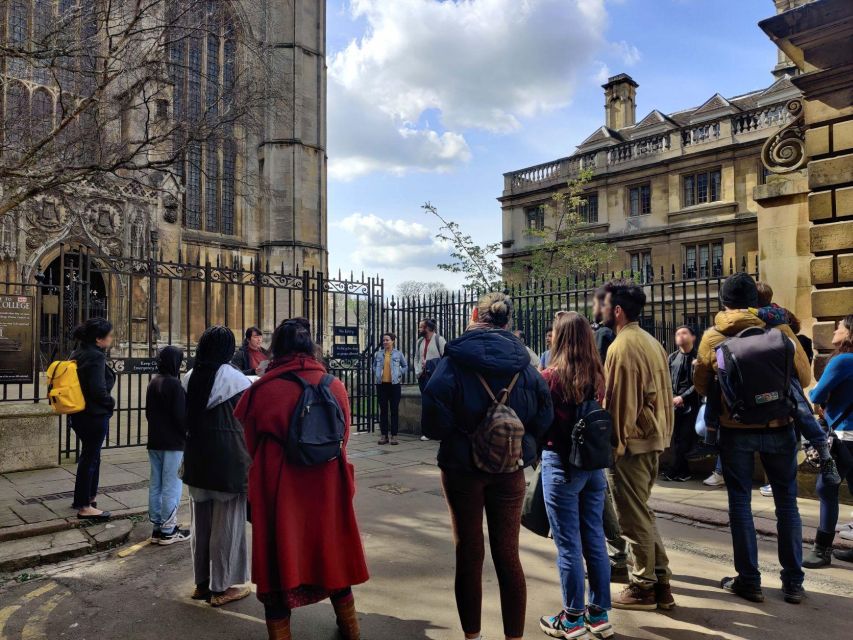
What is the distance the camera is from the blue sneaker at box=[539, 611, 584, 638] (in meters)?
3.30

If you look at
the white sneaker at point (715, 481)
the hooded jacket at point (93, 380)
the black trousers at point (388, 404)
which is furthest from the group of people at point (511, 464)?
the black trousers at point (388, 404)

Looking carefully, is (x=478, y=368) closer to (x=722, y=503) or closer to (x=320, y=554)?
(x=320, y=554)

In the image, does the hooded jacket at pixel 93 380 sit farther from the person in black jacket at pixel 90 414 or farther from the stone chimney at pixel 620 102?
the stone chimney at pixel 620 102

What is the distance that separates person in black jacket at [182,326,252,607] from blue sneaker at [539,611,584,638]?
1952 mm

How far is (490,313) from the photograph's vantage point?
328 cm

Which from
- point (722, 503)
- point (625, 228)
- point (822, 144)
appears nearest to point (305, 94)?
point (625, 228)

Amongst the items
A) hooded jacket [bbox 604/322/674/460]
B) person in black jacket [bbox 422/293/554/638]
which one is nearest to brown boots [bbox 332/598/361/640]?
person in black jacket [bbox 422/293/554/638]

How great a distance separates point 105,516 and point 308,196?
2185 centimetres

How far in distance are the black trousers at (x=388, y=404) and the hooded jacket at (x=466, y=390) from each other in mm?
7412

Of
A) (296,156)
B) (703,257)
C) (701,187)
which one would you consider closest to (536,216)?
(701,187)

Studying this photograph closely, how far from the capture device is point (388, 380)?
34.5ft

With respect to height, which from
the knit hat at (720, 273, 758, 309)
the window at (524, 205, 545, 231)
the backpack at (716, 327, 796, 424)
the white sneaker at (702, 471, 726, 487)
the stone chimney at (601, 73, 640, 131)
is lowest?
the white sneaker at (702, 471, 726, 487)

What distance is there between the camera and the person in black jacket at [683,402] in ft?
23.1

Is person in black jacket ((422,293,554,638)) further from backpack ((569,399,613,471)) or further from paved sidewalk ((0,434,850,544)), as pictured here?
paved sidewalk ((0,434,850,544))
